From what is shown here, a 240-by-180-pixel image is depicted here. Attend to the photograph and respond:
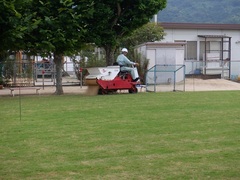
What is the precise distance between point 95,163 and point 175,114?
6343 mm

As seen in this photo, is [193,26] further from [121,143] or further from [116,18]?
[121,143]

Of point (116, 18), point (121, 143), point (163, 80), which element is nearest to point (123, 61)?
point (116, 18)

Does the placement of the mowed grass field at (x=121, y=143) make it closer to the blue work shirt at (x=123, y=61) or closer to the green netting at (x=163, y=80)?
the blue work shirt at (x=123, y=61)

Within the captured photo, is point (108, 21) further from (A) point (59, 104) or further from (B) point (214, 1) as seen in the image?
(B) point (214, 1)

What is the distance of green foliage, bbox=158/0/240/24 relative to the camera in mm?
72456

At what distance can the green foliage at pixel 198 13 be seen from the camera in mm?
72456

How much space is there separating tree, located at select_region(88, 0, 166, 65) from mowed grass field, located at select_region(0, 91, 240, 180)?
8722 millimetres

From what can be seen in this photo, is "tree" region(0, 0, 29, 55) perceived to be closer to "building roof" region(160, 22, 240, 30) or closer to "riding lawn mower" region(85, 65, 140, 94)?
"riding lawn mower" region(85, 65, 140, 94)

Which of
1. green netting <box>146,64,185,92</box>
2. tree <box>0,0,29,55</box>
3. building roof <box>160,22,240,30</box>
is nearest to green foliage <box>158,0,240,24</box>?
building roof <box>160,22,240,30</box>

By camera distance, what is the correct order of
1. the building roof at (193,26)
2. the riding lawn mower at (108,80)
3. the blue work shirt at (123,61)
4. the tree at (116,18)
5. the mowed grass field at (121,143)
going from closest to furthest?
the mowed grass field at (121,143), the riding lawn mower at (108,80), the blue work shirt at (123,61), the tree at (116,18), the building roof at (193,26)

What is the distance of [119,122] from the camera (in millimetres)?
11859

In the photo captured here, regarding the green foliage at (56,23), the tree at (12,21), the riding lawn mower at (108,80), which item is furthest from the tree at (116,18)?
the tree at (12,21)

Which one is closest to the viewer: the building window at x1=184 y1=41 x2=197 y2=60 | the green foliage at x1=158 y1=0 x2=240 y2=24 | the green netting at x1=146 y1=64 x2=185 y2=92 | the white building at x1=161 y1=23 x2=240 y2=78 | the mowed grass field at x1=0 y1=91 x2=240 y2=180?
the mowed grass field at x1=0 y1=91 x2=240 y2=180

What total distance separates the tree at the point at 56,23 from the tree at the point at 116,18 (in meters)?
1.44
